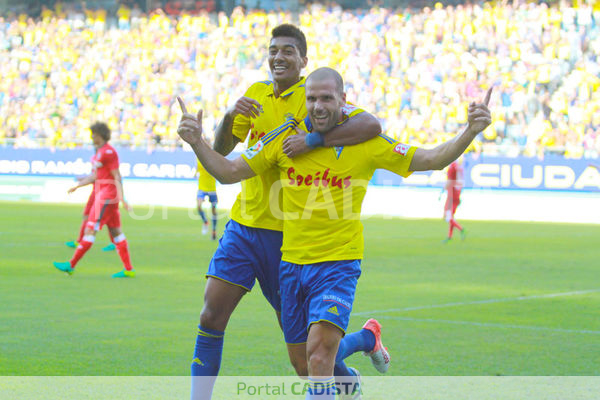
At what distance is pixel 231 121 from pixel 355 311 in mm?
4811

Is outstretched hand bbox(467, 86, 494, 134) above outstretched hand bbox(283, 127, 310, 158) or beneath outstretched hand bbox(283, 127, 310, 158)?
above

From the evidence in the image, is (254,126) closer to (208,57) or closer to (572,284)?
(572,284)

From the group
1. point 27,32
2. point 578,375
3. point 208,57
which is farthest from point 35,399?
point 27,32

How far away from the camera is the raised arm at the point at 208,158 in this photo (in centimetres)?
525

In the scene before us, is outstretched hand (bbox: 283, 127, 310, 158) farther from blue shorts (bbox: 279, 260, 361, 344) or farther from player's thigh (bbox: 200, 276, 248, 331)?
player's thigh (bbox: 200, 276, 248, 331)

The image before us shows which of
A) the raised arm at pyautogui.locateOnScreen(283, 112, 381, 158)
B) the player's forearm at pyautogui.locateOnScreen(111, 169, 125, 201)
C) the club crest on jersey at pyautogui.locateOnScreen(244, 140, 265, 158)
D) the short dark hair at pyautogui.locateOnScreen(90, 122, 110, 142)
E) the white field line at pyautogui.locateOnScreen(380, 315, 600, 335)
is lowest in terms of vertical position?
the white field line at pyautogui.locateOnScreen(380, 315, 600, 335)

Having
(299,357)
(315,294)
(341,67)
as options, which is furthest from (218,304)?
(341,67)

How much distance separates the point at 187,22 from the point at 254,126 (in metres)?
34.5

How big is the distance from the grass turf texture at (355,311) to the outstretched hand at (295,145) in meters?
2.42

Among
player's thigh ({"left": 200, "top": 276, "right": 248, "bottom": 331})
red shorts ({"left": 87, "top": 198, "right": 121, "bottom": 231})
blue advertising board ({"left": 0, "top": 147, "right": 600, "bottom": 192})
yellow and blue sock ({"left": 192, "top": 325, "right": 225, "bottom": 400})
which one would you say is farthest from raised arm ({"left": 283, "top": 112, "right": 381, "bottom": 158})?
blue advertising board ({"left": 0, "top": 147, "right": 600, "bottom": 192})

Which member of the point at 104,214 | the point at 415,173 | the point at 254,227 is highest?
the point at 254,227

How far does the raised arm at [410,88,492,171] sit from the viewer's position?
5.02m

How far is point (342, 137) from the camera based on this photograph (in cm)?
532

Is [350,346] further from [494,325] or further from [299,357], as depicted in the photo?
[494,325]
